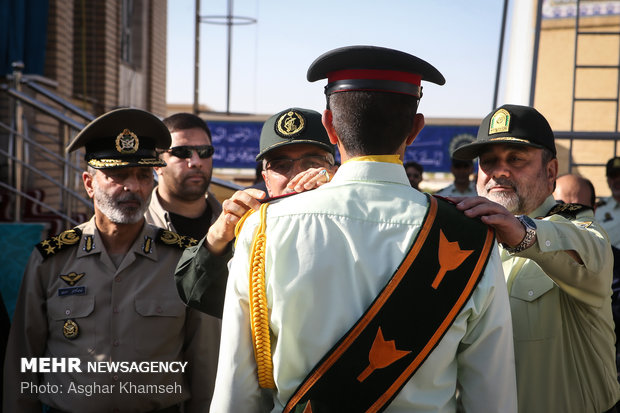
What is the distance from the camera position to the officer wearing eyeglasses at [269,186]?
6.59ft

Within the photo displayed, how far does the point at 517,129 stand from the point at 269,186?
1.05m

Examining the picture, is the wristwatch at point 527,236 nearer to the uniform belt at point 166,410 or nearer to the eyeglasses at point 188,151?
the uniform belt at point 166,410

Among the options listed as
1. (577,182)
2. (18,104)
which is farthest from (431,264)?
(18,104)

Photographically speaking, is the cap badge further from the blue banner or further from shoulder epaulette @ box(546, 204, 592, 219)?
the blue banner

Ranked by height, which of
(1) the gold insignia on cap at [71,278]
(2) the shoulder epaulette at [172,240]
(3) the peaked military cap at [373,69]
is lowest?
(1) the gold insignia on cap at [71,278]

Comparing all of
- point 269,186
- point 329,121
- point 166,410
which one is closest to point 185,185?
point 269,186

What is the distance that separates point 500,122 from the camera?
2461 mm

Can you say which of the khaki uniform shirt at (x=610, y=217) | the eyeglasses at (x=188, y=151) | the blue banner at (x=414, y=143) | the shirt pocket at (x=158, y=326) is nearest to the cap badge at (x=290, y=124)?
the shirt pocket at (x=158, y=326)

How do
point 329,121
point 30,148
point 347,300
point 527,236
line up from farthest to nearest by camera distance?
point 30,148
point 527,236
point 329,121
point 347,300

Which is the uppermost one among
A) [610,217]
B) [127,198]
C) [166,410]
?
[127,198]

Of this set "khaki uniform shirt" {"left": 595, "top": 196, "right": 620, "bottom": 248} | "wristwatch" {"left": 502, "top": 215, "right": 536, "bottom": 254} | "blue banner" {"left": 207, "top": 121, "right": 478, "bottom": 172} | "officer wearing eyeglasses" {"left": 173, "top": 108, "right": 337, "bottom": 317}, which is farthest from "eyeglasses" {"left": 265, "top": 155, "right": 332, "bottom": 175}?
"blue banner" {"left": 207, "top": 121, "right": 478, "bottom": 172}

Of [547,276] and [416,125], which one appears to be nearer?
[416,125]

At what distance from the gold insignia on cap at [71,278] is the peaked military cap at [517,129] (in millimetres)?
1724

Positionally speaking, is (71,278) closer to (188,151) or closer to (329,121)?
(188,151)
